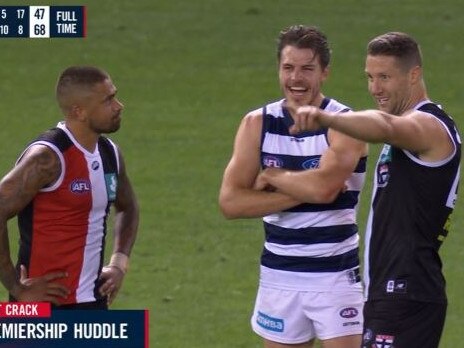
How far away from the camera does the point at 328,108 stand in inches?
324

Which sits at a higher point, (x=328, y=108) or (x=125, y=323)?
(x=328, y=108)

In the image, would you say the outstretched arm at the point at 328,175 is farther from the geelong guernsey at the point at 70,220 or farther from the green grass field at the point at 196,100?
the green grass field at the point at 196,100

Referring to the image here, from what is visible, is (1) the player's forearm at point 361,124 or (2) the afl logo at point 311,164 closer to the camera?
(1) the player's forearm at point 361,124

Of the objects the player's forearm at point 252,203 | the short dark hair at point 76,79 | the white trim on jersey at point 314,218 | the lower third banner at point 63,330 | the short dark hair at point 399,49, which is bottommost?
the lower third banner at point 63,330

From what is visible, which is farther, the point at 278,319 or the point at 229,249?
the point at 229,249

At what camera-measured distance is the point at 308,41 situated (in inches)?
326

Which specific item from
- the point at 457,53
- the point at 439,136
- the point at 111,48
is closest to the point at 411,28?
the point at 457,53

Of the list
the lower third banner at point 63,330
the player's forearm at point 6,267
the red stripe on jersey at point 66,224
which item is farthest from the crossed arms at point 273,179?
the player's forearm at point 6,267

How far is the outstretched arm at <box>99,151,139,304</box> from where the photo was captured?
8844 mm

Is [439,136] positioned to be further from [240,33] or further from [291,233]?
[240,33]

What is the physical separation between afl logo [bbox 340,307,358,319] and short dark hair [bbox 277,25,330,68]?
51.1 inches

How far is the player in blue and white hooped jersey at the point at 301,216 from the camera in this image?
820cm

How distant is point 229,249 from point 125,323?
4472 mm

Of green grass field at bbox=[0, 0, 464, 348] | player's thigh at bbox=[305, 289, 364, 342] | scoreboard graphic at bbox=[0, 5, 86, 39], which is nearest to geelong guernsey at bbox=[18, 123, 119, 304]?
player's thigh at bbox=[305, 289, 364, 342]
